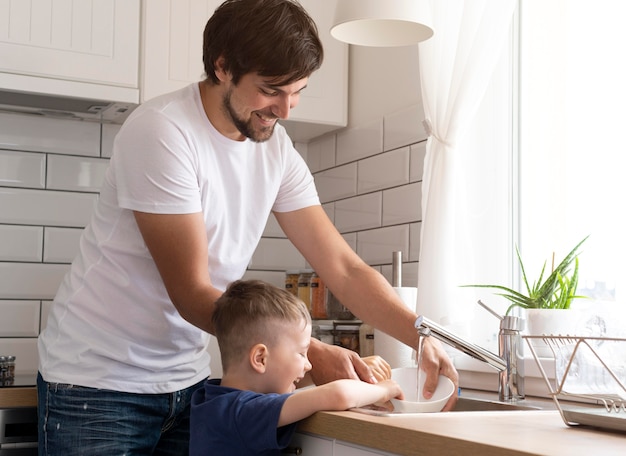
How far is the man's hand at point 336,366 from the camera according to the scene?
4.89 ft

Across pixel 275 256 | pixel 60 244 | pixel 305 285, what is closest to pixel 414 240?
pixel 305 285

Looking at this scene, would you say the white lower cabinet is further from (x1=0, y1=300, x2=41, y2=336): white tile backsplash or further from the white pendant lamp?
(x1=0, y1=300, x2=41, y2=336): white tile backsplash

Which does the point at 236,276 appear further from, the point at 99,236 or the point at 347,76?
the point at 347,76

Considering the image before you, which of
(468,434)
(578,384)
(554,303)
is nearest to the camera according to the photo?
(468,434)

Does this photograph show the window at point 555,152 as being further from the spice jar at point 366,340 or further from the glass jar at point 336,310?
the glass jar at point 336,310

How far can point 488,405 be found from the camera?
5.22 feet

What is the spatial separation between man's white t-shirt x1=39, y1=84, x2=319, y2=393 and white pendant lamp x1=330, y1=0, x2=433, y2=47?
1.20 ft

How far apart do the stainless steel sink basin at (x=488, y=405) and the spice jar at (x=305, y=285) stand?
39.7 inches

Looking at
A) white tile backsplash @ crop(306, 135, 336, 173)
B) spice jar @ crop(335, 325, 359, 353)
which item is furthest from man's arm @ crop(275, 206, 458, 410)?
white tile backsplash @ crop(306, 135, 336, 173)

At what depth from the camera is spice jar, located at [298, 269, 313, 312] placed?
2.64 metres

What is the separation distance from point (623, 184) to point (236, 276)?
0.83 meters

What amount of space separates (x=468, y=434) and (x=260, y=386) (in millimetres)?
448

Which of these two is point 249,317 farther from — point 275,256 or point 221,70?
point 275,256

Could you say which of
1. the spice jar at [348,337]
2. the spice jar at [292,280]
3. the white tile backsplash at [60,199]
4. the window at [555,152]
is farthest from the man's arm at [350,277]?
the spice jar at [292,280]
